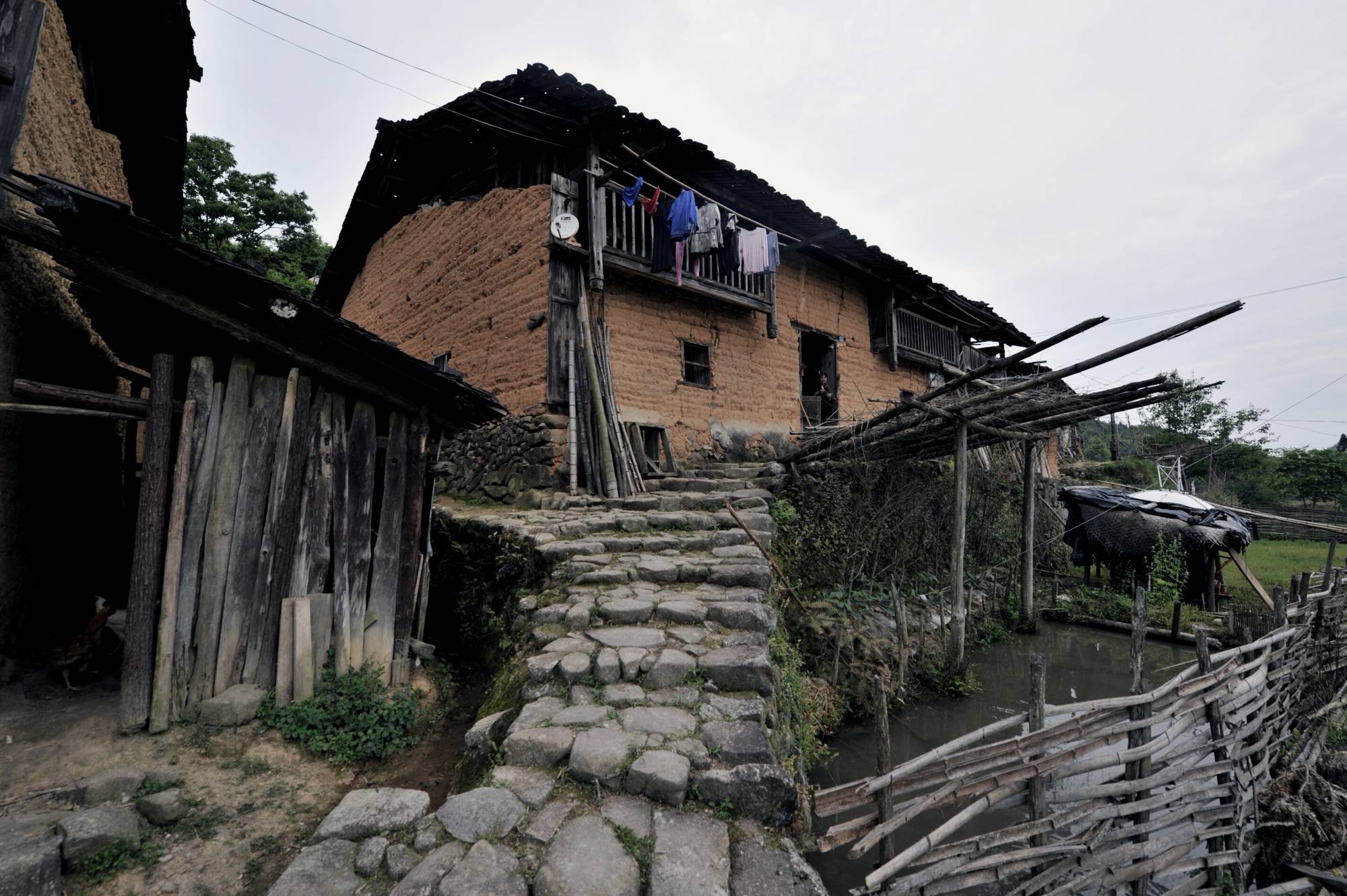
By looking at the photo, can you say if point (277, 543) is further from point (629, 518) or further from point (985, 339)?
point (985, 339)

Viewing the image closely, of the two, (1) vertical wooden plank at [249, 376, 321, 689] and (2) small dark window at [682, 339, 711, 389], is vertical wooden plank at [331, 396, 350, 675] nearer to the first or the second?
(1) vertical wooden plank at [249, 376, 321, 689]

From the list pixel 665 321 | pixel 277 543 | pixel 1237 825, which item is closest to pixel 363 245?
pixel 665 321

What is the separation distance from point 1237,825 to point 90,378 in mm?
9480

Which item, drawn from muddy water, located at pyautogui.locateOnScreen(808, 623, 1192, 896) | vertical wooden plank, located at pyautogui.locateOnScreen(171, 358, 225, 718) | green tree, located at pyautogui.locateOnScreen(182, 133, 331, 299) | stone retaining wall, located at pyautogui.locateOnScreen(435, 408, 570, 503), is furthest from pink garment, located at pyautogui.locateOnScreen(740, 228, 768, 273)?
green tree, located at pyautogui.locateOnScreen(182, 133, 331, 299)

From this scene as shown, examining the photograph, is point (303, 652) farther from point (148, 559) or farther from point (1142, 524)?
point (1142, 524)

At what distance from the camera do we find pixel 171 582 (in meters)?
3.06

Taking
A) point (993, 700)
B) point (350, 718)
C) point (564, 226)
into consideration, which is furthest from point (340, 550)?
point (993, 700)

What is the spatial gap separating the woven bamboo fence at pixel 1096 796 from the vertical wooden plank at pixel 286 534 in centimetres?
338

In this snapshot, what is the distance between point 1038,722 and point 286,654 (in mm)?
4644

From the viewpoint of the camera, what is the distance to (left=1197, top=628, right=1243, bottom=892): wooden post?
363 centimetres

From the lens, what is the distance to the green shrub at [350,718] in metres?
3.21

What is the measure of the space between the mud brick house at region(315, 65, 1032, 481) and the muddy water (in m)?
4.38

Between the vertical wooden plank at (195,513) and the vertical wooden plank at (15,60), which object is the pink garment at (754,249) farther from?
the vertical wooden plank at (15,60)

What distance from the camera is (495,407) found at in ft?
15.1
